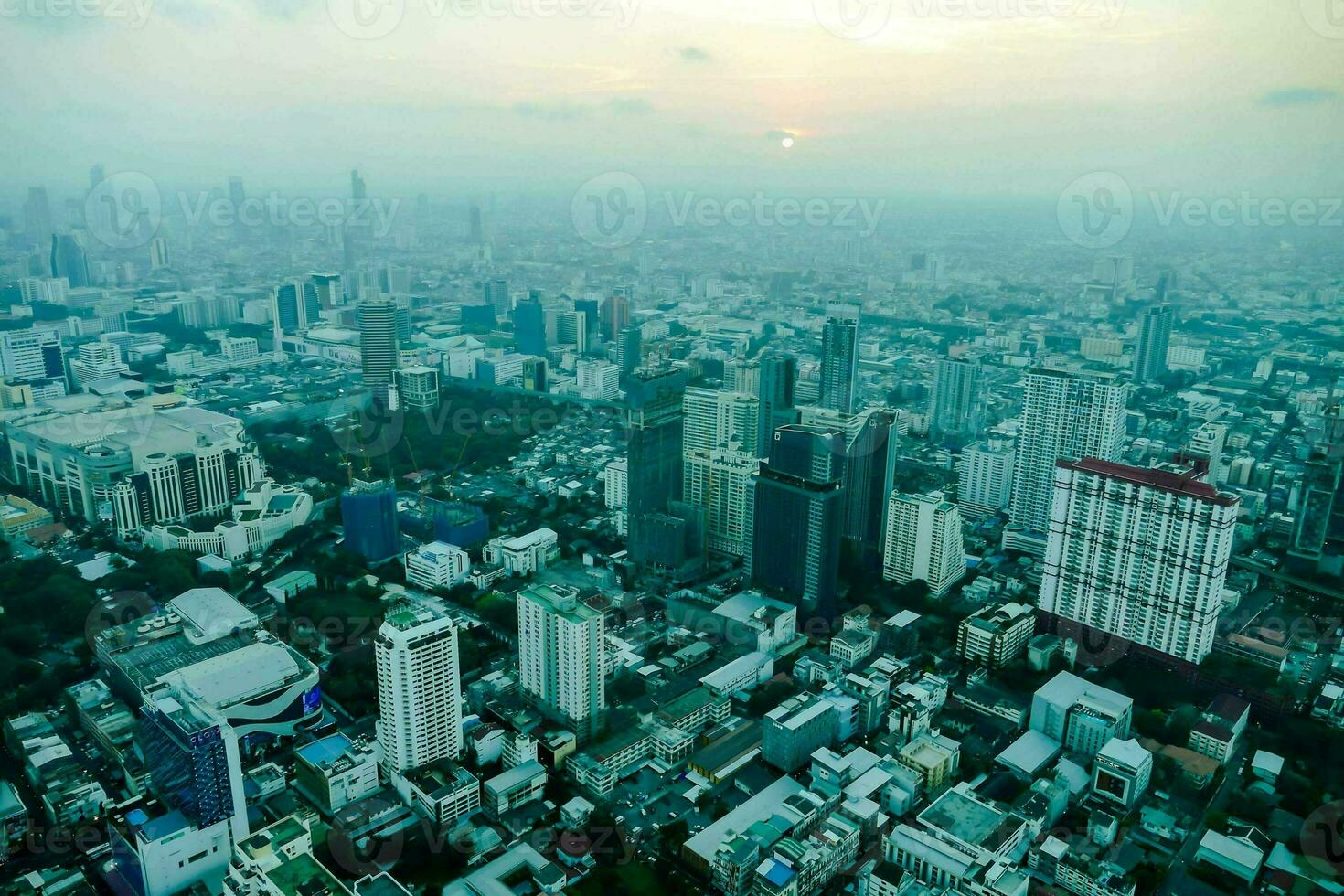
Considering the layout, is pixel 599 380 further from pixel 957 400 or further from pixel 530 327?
pixel 957 400

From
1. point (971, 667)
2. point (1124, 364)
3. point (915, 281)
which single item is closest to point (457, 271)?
point (915, 281)

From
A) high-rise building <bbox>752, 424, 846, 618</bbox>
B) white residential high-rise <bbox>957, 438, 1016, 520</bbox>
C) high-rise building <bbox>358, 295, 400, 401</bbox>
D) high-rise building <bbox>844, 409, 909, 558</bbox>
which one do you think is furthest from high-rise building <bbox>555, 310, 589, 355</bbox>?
high-rise building <bbox>752, 424, 846, 618</bbox>

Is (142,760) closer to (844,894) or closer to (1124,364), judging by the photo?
(844,894)

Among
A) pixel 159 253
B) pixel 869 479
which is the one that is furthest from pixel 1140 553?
pixel 159 253

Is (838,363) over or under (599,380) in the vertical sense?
over

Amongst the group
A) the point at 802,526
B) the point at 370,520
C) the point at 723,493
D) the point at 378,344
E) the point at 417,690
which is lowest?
the point at 370,520

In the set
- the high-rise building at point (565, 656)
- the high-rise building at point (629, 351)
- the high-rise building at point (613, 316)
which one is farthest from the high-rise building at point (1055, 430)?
the high-rise building at point (613, 316)

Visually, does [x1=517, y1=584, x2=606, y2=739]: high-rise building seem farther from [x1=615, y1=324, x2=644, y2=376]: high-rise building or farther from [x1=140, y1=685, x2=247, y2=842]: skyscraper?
[x1=615, y1=324, x2=644, y2=376]: high-rise building
